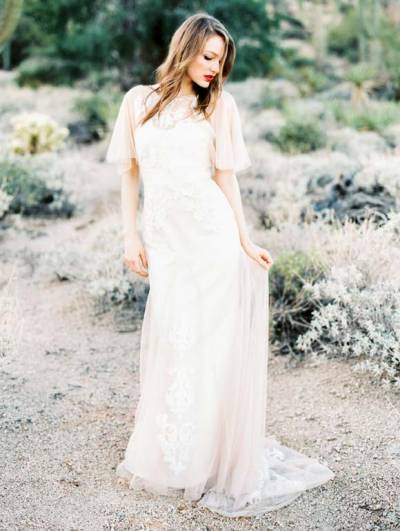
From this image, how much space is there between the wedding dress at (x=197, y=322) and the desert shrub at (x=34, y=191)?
17.9 feet

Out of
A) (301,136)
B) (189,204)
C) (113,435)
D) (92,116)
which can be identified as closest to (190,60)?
(189,204)

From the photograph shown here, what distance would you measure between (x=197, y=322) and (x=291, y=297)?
2.06 metres

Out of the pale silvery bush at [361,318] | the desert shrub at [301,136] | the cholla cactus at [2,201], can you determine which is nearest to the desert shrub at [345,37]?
the desert shrub at [301,136]

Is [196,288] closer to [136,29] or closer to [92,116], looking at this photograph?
[92,116]

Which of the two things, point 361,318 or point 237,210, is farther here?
point 361,318

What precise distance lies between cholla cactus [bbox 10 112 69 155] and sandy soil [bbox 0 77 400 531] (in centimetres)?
456

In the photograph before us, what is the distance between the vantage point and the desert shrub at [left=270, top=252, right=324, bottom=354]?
187 inches

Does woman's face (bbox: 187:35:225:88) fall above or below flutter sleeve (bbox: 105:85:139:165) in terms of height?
above

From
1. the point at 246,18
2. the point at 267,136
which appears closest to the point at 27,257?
the point at 267,136

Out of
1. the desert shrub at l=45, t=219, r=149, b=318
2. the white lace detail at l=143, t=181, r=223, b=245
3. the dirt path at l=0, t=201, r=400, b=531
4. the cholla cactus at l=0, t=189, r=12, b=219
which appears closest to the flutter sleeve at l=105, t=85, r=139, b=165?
the white lace detail at l=143, t=181, r=223, b=245

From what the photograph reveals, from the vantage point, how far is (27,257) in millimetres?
6609

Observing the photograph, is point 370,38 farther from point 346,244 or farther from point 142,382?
point 142,382

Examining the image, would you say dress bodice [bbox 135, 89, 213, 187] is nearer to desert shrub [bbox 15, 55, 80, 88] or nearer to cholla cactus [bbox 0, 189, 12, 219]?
cholla cactus [bbox 0, 189, 12, 219]

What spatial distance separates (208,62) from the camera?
9.20 ft
